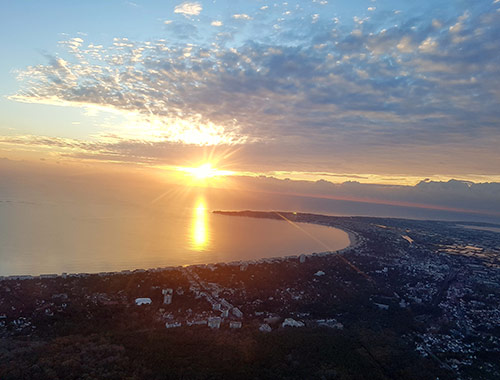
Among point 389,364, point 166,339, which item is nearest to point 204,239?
point 166,339

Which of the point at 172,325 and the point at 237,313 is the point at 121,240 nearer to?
the point at 237,313

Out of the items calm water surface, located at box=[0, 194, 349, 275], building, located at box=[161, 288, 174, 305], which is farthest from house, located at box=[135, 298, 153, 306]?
calm water surface, located at box=[0, 194, 349, 275]

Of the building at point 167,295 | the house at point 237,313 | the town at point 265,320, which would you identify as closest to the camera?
the town at point 265,320

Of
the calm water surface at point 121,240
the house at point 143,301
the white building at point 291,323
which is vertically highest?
the white building at point 291,323

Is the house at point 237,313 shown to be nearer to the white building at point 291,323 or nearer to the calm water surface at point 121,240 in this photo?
the white building at point 291,323

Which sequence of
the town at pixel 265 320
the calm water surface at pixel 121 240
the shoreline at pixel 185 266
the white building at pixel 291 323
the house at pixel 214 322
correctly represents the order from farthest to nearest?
1. the calm water surface at pixel 121 240
2. the shoreline at pixel 185 266
3. the white building at pixel 291 323
4. the house at pixel 214 322
5. the town at pixel 265 320

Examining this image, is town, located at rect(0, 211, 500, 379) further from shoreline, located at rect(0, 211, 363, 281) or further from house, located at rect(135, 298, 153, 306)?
shoreline, located at rect(0, 211, 363, 281)

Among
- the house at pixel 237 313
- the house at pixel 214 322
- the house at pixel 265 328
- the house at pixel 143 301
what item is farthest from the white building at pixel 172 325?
the house at pixel 265 328
